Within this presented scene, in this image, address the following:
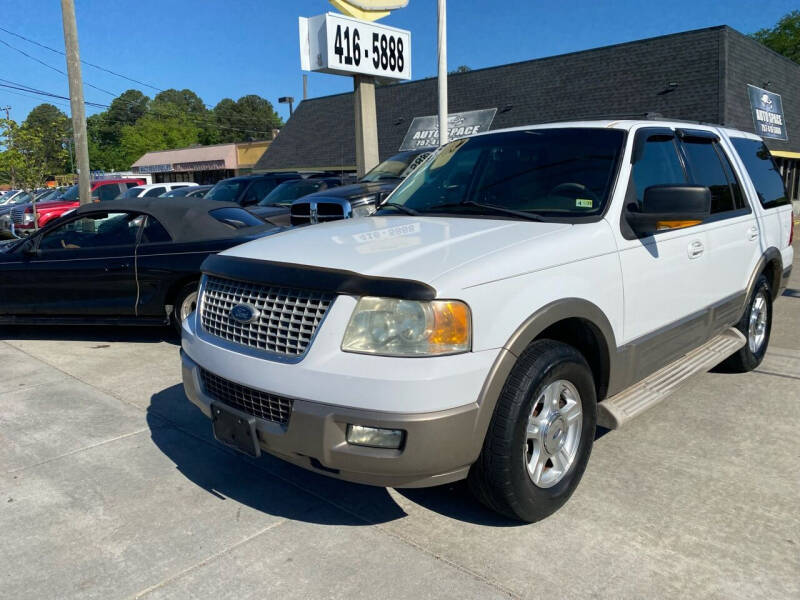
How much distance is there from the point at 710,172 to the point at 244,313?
3488 mm

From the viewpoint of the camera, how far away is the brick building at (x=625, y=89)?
18.8m

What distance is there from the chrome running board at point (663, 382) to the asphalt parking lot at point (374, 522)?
374 mm

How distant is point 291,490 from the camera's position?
357 centimetres

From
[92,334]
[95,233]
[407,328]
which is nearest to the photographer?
[407,328]

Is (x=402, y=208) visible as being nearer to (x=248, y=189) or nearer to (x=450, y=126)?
(x=248, y=189)

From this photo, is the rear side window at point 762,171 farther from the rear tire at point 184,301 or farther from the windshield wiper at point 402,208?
the rear tire at point 184,301

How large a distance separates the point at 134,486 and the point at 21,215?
19257 mm

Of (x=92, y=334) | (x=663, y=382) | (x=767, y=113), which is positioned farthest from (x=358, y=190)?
(x=767, y=113)

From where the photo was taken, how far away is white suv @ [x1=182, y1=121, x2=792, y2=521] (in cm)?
264

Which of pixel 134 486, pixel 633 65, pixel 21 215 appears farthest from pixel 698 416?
pixel 21 215

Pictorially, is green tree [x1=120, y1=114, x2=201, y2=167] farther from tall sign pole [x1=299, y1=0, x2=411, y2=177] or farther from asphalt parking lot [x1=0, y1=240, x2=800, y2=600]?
asphalt parking lot [x1=0, y1=240, x2=800, y2=600]

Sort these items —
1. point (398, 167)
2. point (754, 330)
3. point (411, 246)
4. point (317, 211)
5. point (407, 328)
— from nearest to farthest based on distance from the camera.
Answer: point (407, 328) → point (411, 246) → point (754, 330) → point (317, 211) → point (398, 167)

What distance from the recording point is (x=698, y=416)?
4508 mm

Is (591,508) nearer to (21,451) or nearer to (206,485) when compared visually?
(206,485)
